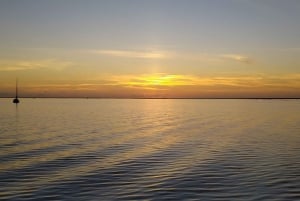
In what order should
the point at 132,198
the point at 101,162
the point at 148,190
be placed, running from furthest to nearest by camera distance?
the point at 101,162, the point at 148,190, the point at 132,198

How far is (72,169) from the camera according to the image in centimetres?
2197

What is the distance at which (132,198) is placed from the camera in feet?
51.0

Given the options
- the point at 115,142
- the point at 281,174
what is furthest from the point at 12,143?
the point at 281,174

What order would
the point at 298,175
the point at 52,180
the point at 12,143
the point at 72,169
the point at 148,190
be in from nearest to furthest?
the point at 148,190
the point at 52,180
the point at 298,175
the point at 72,169
the point at 12,143

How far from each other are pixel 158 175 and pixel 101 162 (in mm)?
5528

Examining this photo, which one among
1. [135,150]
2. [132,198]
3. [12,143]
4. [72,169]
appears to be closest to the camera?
[132,198]

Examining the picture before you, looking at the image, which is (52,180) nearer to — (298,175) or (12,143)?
(298,175)

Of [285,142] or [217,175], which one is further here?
[285,142]

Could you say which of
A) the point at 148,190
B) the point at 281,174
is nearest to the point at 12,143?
the point at 148,190

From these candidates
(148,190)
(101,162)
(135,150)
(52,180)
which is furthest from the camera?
(135,150)

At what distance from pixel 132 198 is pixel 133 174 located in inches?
197

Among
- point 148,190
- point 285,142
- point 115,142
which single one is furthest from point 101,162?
point 285,142

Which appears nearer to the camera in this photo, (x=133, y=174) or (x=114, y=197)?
(x=114, y=197)

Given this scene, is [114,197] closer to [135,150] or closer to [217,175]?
[217,175]
